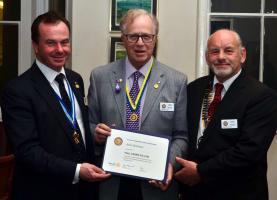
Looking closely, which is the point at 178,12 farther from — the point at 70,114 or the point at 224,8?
the point at 70,114

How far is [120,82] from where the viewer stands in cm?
263

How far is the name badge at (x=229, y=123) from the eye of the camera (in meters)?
→ 2.53

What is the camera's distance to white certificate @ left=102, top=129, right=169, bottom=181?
2455 millimetres

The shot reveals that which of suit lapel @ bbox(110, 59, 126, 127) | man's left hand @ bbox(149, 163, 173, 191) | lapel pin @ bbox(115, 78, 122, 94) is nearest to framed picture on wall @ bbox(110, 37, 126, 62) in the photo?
suit lapel @ bbox(110, 59, 126, 127)

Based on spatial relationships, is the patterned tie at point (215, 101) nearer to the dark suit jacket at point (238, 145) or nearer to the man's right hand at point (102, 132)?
the dark suit jacket at point (238, 145)

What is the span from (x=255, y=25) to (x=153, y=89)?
5.94 feet

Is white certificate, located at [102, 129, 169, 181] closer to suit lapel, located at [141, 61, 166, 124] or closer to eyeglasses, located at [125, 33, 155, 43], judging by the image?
suit lapel, located at [141, 61, 166, 124]

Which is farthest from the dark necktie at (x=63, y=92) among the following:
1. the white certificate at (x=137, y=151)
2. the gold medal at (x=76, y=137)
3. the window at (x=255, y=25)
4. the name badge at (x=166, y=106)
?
the window at (x=255, y=25)

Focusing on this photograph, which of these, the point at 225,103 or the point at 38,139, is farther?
the point at 225,103

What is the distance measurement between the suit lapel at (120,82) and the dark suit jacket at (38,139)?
339mm

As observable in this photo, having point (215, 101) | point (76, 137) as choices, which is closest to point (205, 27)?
point (215, 101)

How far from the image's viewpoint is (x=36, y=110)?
7.61 feet

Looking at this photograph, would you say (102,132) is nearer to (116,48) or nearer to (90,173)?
(90,173)

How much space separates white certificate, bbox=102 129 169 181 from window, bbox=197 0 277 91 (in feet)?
5.95
